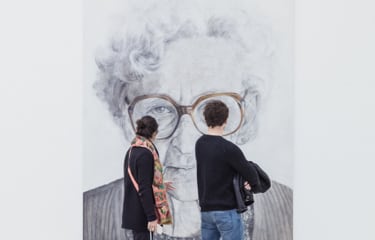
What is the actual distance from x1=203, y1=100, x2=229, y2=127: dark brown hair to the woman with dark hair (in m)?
0.22

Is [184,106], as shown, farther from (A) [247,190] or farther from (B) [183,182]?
(A) [247,190]

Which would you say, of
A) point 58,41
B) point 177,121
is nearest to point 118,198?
point 177,121

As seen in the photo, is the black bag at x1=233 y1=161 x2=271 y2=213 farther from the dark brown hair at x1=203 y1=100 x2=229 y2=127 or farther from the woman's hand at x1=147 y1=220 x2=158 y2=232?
the woman's hand at x1=147 y1=220 x2=158 y2=232

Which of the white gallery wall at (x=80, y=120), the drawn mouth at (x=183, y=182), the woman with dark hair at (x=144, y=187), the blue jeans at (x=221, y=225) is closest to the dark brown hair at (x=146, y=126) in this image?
the woman with dark hair at (x=144, y=187)

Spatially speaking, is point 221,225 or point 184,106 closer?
point 221,225

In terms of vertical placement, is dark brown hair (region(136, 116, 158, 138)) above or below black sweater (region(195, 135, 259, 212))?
above

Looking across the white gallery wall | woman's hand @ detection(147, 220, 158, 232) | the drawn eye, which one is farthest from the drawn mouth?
the white gallery wall

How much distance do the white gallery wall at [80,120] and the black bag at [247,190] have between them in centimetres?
13

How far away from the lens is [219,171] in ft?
7.07

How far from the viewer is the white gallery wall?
2211 millimetres

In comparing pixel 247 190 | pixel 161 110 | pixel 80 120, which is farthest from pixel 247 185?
pixel 80 120

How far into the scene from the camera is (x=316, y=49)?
224cm

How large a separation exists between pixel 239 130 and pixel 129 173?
468mm

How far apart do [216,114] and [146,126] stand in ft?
0.95
